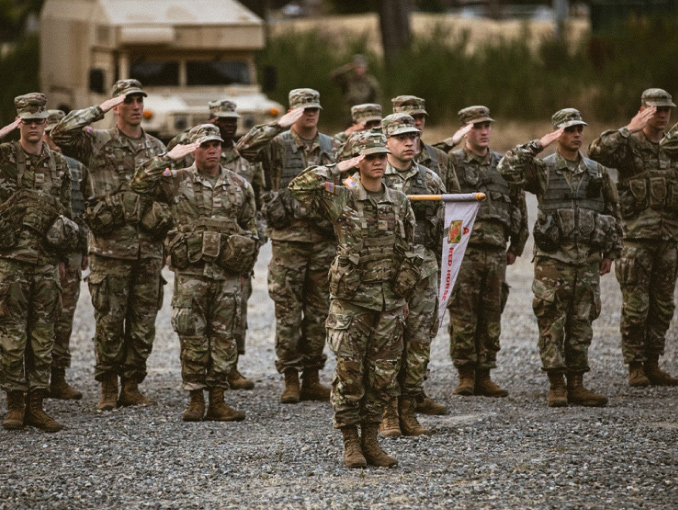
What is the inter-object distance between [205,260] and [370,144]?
1959 millimetres

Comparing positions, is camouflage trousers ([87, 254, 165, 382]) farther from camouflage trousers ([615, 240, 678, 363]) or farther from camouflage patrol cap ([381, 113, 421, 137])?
camouflage trousers ([615, 240, 678, 363])

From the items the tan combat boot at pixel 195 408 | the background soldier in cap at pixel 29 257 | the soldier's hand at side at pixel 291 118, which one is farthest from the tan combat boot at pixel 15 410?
the soldier's hand at side at pixel 291 118

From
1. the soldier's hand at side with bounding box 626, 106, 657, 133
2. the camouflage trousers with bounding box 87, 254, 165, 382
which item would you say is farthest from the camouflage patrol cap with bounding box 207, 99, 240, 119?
the soldier's hand at side with bounding box 626, 106, 657, 133

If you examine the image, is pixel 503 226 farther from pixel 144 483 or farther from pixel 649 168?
pixel 144 483

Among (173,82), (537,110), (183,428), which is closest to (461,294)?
(183,428)

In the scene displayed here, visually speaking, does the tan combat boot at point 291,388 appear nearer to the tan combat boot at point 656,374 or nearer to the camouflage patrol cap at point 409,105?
the camouflage patrol cap at point 409,105

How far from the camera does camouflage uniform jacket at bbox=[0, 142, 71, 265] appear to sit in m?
8.78

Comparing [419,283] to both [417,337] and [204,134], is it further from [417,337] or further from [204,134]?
[204,134]

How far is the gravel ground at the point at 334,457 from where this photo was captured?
6.93m

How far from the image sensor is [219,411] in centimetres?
921

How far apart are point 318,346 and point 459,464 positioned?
8.83ft

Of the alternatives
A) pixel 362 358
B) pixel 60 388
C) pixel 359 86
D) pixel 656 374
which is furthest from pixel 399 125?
pixel 359 86

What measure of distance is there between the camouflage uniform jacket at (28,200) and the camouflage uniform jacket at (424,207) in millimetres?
2481

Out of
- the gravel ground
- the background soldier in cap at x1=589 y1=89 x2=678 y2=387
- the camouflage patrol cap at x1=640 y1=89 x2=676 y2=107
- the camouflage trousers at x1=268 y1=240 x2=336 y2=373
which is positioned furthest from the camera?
the background soldier in cap at x1=589 y1=89 x2=678 y2=387
